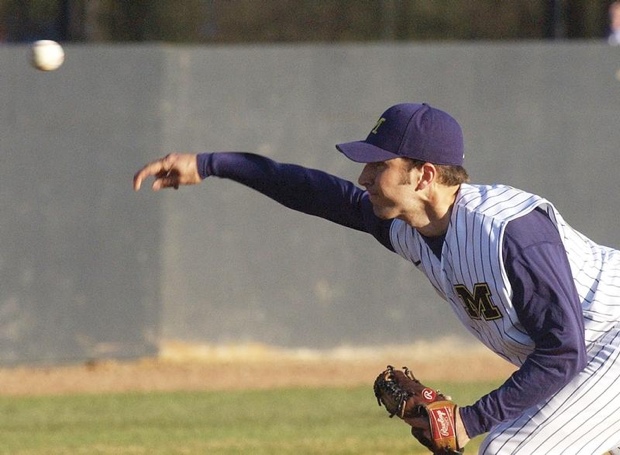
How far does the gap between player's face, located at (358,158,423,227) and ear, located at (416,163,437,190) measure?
0.05ft

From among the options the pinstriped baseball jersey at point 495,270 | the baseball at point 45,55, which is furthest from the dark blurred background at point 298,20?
the pinstriped baseball jersey at point 495,270

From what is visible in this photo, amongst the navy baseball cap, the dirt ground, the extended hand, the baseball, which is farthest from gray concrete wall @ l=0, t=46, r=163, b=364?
the navy baseball cap

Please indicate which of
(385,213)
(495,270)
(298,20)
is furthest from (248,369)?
(495,270)

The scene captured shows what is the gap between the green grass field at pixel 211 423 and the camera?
7422 mm

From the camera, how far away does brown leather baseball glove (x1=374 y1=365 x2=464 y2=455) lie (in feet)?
13.3

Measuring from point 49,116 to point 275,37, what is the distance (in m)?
2.58

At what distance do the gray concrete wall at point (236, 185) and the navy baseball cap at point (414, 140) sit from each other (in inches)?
266

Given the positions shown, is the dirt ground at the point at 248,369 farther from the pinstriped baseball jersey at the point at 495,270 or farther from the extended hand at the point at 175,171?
the pinstriped baseball jersey at the point at 495,270

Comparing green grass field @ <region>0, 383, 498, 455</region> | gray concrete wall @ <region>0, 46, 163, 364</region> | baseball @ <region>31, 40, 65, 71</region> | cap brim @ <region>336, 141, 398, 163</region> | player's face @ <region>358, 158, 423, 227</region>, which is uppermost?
baseball @ <region>31, 40, 65, 71</region>

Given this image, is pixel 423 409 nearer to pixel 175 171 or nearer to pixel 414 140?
pixel 414 140

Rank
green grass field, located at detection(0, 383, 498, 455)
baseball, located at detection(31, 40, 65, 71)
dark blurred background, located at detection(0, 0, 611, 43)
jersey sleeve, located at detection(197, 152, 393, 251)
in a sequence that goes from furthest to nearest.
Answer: dark blurred background, located at detection(0, 0, 611, 43)
baseball, located at detection(31, 40, 65, 71)
green grass field, located at detection(0, 383, 498, 455)
jersey sleeve, located at detection(197, 152, 393, 251)

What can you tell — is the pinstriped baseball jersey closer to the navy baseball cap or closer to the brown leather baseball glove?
the navy baseball cap

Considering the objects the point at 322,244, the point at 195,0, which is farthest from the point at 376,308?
the point at 195,0

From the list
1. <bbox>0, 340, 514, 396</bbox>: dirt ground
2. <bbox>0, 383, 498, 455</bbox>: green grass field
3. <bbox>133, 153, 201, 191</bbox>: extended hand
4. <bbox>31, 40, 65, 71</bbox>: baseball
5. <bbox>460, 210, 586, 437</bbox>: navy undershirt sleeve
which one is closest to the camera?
<bbox>460, 210, 586, 437</bbox>: navy undershirt sleeve
